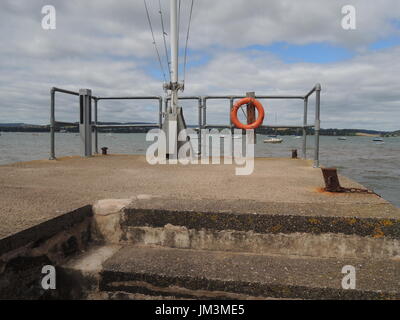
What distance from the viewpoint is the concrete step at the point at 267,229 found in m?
1.78

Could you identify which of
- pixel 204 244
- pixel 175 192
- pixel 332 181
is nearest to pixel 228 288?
pixel 204 244

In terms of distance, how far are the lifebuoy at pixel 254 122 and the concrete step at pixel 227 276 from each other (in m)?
3.87

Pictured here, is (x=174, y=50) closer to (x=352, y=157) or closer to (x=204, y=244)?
(x=204, y=244)

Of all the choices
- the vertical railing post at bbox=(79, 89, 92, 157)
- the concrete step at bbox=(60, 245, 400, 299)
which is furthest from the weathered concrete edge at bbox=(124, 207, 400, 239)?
the vertical railing post at bbox=(79, 89, 92, 157)

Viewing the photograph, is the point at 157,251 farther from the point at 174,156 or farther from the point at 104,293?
the point at 174,156

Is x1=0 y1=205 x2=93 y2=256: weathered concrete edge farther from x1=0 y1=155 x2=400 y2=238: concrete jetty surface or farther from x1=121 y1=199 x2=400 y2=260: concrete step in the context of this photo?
x1=121 y1=199 x2=400 y2=260: concrete step

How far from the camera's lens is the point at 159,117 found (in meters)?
5.68

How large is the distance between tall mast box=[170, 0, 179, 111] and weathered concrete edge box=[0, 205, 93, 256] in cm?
355

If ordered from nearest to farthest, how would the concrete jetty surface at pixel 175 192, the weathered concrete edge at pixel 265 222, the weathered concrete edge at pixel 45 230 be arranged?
1. the weathered concrete edge at pixel 45 230
2. the weathered concrete edge at pixel 265 222
3. the concrete jetty surface at pixel 175 192

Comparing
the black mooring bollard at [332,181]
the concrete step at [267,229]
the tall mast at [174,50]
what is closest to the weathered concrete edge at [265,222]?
the concrete step at [267,229]

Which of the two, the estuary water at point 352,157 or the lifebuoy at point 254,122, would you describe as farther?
the estuary water at point 352,157

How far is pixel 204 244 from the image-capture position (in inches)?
75.5

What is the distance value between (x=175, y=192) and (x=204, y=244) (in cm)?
72

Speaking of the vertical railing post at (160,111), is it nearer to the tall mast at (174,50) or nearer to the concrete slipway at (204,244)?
the tall mast at (174,50)
